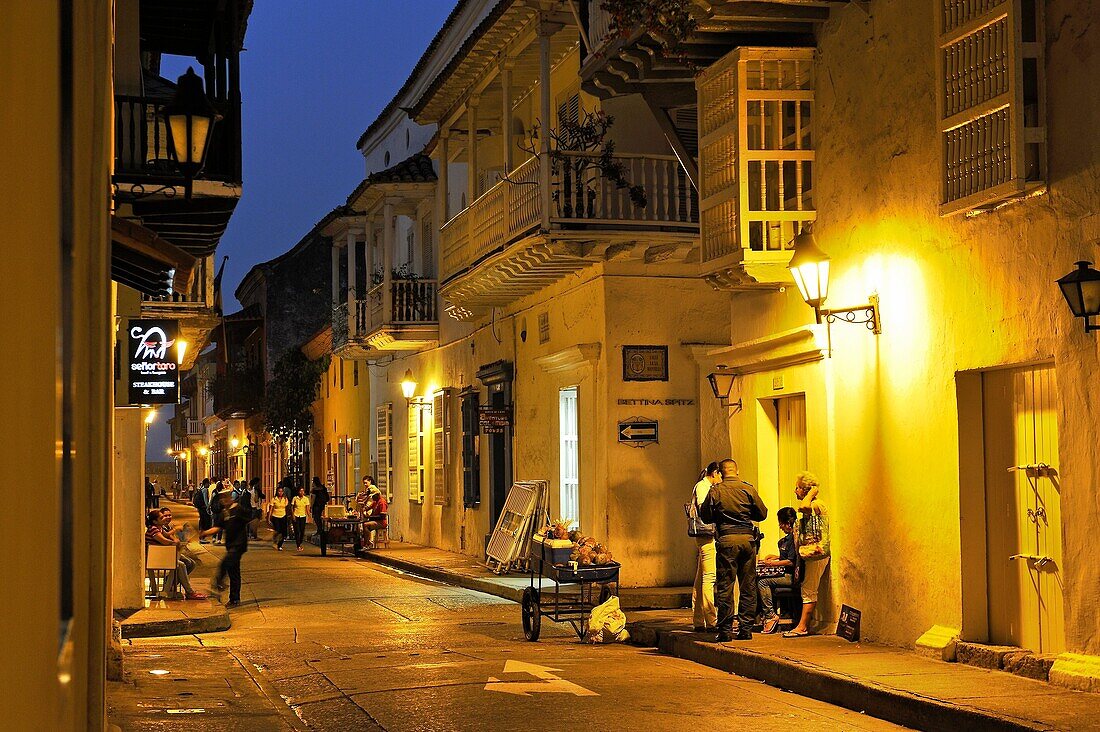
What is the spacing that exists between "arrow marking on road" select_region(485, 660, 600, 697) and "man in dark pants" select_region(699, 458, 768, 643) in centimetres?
193

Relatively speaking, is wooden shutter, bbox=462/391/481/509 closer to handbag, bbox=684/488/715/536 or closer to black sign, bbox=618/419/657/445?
black sign, bbox=618/419/657/445

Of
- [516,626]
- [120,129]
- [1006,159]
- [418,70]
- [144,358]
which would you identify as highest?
[418,70]

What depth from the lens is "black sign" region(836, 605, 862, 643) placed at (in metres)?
12.7

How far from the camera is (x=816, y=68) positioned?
13.7m

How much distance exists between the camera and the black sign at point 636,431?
19.1 m

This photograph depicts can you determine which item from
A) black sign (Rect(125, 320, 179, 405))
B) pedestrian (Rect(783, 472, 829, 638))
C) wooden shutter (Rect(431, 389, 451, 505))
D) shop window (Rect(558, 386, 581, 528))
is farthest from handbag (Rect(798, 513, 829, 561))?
wooden shutter (Rect(431, 389, 451, 505))

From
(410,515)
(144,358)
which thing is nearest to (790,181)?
(144,358)

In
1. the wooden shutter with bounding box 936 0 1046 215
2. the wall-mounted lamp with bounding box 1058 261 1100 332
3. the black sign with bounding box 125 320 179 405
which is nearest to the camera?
→ the wall-mounted lamp with bounding box 1058 261 1100 332

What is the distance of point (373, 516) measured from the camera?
3002cm

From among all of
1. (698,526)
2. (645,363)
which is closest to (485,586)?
(645,363)

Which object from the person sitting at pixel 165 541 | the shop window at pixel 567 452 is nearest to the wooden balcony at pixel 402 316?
the shop window at pixel 567 452

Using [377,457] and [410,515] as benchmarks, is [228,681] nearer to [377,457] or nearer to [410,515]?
[410,515]

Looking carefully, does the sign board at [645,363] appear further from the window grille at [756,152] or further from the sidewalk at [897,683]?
the sidewalk at [897,683]

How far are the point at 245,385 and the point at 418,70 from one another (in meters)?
26.3
